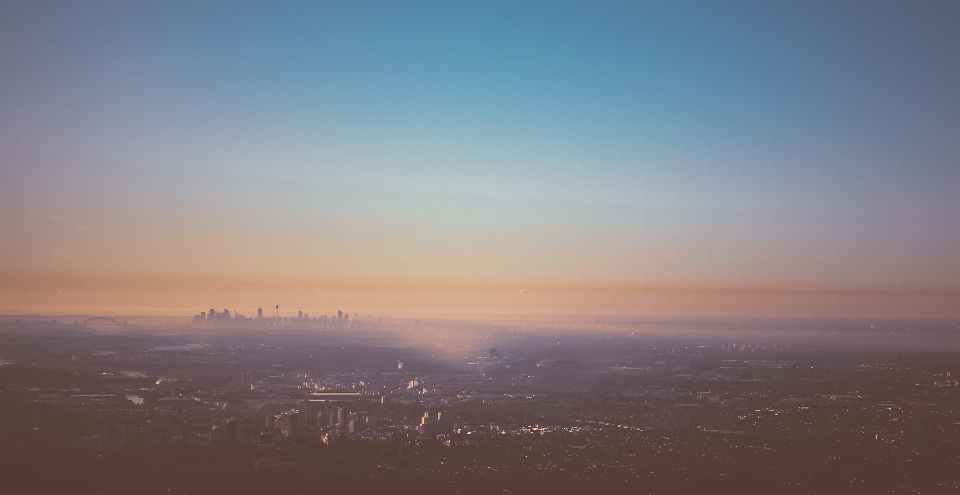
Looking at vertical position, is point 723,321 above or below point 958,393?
above

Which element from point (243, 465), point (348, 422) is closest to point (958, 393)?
point (348, 422)

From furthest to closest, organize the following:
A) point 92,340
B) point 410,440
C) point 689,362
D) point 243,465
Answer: point 689,362, point 92,340, point 410,440, point 243,465

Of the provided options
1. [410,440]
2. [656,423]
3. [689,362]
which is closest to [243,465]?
[410,440]

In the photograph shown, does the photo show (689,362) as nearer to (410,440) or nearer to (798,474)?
(798,474)

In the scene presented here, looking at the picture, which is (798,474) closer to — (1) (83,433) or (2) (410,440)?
(2) (410,440)

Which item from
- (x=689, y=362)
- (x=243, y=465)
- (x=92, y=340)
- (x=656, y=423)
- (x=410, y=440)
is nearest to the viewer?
(x=243, y=465)

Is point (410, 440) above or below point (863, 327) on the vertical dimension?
below


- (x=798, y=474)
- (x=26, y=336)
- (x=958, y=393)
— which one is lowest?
(x=798, y=474)

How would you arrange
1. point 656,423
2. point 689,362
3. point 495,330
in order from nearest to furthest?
point 656,423 → point 689,362 → point 495,330

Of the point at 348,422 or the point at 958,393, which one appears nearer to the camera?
the point at 348,422
